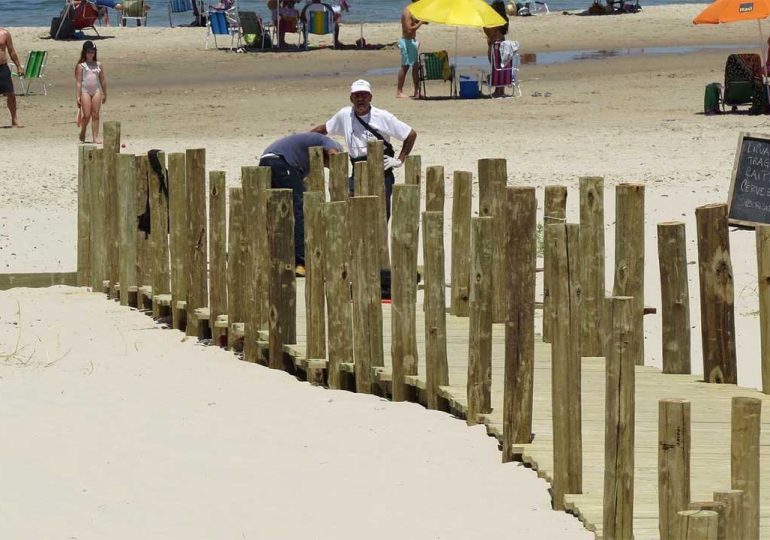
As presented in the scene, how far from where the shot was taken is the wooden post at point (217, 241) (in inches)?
390

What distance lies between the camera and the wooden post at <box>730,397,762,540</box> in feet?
16.4

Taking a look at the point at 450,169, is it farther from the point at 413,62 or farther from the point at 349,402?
the point at 349,402

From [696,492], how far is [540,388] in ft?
6.59

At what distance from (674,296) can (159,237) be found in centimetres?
390

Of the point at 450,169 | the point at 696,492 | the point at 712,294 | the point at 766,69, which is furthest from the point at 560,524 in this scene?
the point at 766,69

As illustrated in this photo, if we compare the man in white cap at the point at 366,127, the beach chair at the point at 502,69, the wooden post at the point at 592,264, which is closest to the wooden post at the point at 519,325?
the wooden post at the point at 592,264

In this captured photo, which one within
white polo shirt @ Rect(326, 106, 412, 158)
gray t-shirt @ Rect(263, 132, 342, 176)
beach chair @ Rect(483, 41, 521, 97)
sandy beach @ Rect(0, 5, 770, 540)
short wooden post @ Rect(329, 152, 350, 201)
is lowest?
sandy beach @ Rect(0, 5, 770, 540)

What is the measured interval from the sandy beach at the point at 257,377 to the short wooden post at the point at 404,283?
23 cm

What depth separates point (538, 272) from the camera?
500 inches

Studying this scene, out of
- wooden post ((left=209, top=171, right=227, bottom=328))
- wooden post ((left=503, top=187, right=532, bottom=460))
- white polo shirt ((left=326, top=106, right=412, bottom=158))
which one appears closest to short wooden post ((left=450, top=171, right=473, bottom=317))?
wooden post ((left=209, top=171, right=227, bottom=328))

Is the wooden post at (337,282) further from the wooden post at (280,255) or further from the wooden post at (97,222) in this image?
the wooden post at (97,222)

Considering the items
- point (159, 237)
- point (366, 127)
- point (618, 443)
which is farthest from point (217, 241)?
point (618, 443)

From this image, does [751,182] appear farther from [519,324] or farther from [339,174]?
[519,324]

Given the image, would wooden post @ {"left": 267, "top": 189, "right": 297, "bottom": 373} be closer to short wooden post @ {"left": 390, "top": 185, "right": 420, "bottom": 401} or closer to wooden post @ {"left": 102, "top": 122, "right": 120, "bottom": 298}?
short wooden post @ {"left": 390, "top": 185, "right": 420, "bottom": 401}
